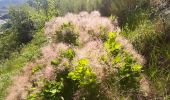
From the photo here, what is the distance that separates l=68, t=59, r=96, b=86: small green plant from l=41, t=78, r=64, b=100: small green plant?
1.09 feet

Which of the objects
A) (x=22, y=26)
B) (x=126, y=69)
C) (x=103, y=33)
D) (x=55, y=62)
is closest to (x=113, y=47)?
(x=126, y=69)

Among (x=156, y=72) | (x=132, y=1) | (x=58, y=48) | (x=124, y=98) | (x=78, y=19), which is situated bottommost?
(x=124, y=98)

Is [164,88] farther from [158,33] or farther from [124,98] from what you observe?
[158,33]

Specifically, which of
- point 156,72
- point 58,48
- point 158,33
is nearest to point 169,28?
point 158,33

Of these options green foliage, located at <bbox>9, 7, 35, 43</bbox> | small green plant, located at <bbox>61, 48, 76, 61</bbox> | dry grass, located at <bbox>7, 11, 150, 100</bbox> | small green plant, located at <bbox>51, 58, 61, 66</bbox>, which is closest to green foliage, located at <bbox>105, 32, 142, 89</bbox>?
dry grass, located at <bbox>7, 11, 150, 100</bbox>

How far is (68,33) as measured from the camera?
317 inches

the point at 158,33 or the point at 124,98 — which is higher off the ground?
the point at 158,33

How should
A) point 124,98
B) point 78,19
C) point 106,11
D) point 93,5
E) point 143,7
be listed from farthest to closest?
point 93,5
point 106,11
point 143,7
point 78,19
point 124,98

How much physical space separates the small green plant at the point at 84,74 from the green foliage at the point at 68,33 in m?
2.31

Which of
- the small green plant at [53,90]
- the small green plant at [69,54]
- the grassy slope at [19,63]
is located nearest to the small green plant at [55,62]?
the small green plant at [69,54]

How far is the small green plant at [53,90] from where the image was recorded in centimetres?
581

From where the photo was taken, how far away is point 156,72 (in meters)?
6.32

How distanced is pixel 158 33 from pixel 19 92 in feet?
9.16

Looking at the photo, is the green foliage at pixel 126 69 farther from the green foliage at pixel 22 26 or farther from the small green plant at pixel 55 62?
the green foliage at pixel 22 26
